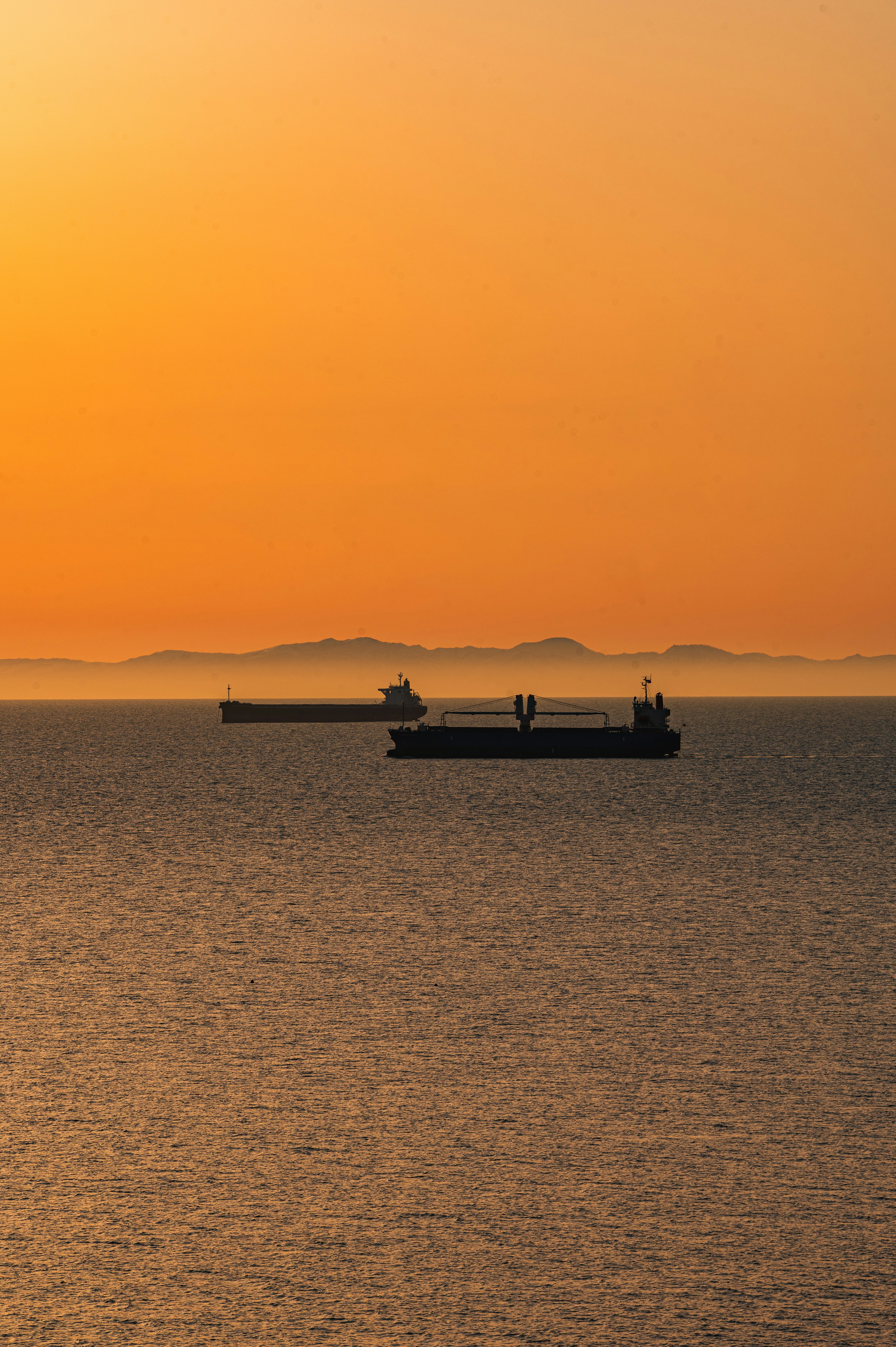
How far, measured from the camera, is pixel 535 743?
168 m

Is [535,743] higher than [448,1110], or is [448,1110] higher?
[535,743]

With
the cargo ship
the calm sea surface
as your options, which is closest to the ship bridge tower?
the cargo ship

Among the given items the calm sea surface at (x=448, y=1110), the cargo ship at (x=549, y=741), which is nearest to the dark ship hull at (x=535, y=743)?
the cargo ship at (x=549, y=741)

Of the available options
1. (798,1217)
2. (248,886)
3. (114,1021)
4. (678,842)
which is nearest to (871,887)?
(678,842)

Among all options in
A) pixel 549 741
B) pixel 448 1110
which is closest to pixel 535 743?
pixel 549 741

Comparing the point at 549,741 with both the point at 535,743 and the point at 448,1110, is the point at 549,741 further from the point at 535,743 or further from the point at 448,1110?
the point at 448,1110

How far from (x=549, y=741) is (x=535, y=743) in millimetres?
1758

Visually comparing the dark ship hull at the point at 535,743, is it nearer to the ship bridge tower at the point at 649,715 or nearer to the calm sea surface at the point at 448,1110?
the ship bridge tower at the point at 649,715

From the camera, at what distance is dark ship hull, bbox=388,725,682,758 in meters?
164

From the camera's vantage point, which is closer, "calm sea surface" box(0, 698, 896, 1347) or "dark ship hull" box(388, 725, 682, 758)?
"calm sea surface" box(0, 698, 896, 1347)

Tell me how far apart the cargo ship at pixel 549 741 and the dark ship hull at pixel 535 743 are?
0.20 ft

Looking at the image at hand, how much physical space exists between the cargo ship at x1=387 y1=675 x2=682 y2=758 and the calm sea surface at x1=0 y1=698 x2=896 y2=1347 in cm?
10739

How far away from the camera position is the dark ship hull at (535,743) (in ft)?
538

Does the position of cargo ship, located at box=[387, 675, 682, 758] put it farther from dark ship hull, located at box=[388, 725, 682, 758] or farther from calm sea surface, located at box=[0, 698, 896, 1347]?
calm sea surface, located at box=[0, 698, 896, 1347]
